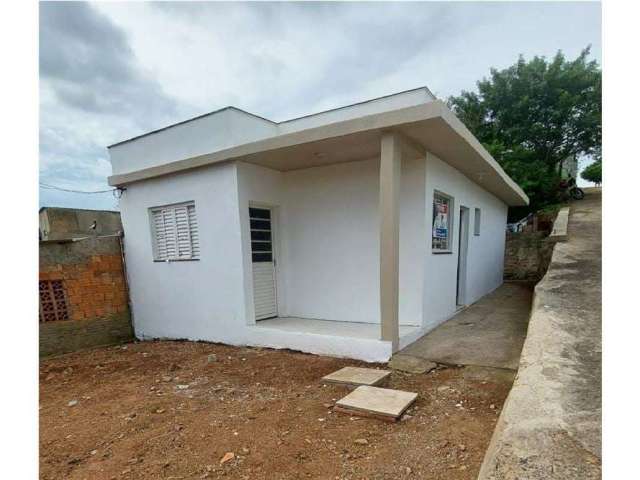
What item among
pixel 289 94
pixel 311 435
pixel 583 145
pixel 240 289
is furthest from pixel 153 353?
pixel 583 145

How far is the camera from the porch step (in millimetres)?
2635

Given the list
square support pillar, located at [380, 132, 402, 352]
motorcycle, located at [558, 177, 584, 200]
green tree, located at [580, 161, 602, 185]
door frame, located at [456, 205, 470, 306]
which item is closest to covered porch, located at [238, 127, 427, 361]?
square support pillar, located at [380, 132, 402, 352]

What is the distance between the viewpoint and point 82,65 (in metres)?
5.20

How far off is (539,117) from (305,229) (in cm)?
1246

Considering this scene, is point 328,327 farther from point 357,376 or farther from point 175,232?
point 175,232

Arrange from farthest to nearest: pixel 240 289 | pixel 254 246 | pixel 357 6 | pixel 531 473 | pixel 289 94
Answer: pixel 289 94 → pixel 254 246 → pixel 240 289 → pixel 357 6 → pixel 531 473

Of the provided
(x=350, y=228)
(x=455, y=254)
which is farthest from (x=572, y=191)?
(x=350, y=228)

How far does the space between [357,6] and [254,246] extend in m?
3.87

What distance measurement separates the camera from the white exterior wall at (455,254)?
16.0 feet

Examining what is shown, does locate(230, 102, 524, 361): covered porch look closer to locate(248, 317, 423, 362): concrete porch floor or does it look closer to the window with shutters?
locate(248, 317, 423, 362): concrete porch floor

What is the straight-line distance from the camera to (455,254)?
19.6ft

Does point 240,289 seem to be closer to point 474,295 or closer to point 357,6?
point 357,6

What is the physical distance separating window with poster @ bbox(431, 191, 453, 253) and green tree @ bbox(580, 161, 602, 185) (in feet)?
57.1

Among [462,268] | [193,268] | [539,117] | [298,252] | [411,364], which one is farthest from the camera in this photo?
[539,117]
